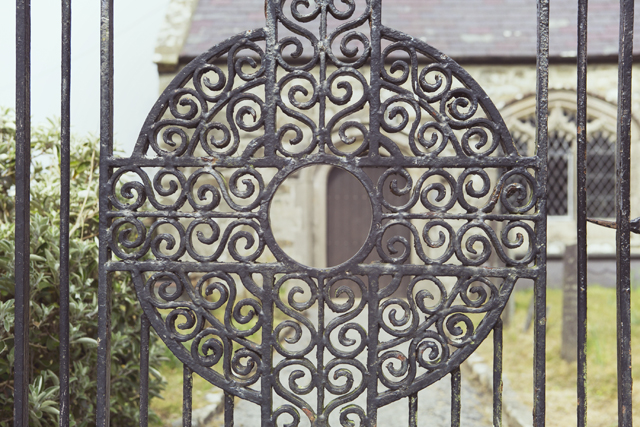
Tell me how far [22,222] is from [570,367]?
4764 millimetres

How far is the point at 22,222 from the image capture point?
1.71 metres

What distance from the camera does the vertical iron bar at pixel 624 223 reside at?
162 centimetres

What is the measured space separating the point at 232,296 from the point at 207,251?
640 centimetres

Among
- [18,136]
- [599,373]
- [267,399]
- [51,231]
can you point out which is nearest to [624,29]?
[267,399]

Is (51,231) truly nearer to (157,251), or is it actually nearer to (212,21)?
(157,251)

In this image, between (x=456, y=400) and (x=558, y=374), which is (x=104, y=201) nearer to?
(x=456, y=400)

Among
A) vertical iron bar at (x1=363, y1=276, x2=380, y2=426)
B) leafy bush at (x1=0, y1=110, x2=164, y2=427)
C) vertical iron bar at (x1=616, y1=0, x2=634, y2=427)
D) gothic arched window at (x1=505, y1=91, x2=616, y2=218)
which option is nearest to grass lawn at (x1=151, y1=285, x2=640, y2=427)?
leafy bush at (x1=0, y1=110, x2=164, y2=427)

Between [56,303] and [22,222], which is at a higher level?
[22,222]

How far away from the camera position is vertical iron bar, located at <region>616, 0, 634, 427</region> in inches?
63.8

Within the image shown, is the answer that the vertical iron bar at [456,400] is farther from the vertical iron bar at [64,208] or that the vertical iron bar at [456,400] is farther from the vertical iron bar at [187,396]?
the vertical iron bar at [64,208]

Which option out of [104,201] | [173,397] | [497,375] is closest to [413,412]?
[497,375]

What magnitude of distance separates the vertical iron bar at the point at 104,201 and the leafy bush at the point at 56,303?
0.70 metres

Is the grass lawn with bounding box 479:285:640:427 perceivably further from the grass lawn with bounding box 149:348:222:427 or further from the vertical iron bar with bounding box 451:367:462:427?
the grass lawn with bounding box 149:348:222:427

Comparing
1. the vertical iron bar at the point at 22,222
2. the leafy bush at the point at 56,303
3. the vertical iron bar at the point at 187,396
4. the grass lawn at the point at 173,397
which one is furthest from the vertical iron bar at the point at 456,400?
the grass lawn at the point at 173,397
